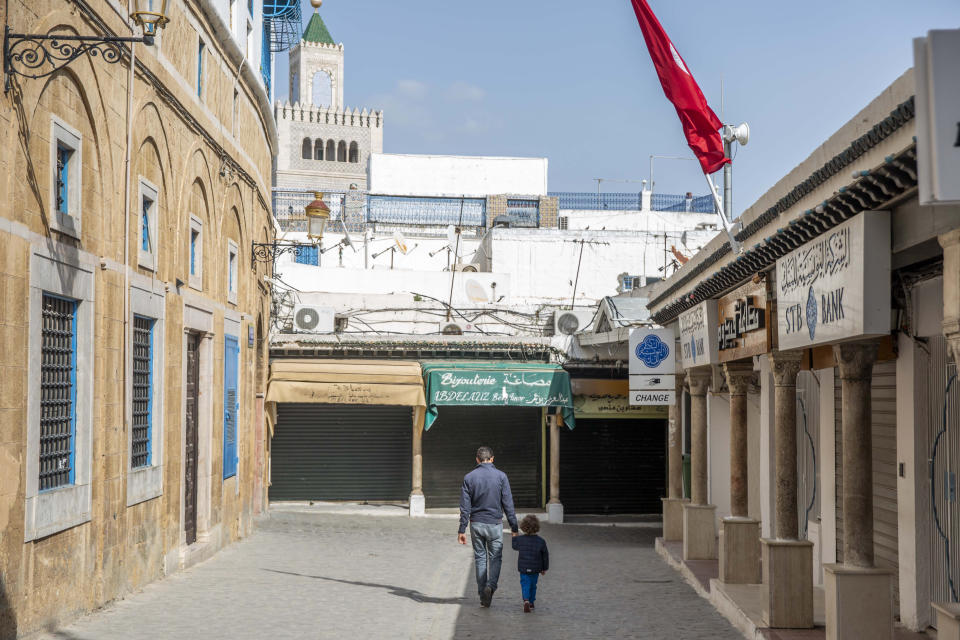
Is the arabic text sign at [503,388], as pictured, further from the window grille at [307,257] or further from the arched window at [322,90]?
the arched window at [322,90]

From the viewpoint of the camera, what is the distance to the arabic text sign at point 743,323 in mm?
9875

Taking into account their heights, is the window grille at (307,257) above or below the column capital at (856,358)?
above

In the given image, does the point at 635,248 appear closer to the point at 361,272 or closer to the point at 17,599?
the point at 361,272

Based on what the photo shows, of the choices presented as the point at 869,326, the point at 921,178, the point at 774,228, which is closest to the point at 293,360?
the point at 774,228

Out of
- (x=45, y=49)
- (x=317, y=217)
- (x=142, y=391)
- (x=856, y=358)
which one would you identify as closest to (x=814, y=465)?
(x=856, y=358)

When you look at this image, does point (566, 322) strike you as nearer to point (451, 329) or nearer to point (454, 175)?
point (451, 329)

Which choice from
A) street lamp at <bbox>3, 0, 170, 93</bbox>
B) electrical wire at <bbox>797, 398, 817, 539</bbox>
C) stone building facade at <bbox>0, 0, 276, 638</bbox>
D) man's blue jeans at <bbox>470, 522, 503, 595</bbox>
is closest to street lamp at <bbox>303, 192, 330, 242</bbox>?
stone building facade at <bbox>0, 0, 276, 638</bbox>

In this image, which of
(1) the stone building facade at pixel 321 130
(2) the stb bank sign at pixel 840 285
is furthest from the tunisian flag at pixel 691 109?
(1) the stone building facade at pixel 321 130

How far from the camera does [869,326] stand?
6.48m

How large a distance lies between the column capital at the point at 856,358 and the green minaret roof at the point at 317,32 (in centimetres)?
9694

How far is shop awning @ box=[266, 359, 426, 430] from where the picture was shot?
71.3 ft

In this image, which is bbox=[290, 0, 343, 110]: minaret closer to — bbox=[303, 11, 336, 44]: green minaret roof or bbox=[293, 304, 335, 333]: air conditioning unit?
bbox=[303, 11, 336, 44]: green minaret roof

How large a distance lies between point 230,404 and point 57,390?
771cm

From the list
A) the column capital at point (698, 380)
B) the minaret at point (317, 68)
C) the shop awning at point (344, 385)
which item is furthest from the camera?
the minaret at point (317, 68)
